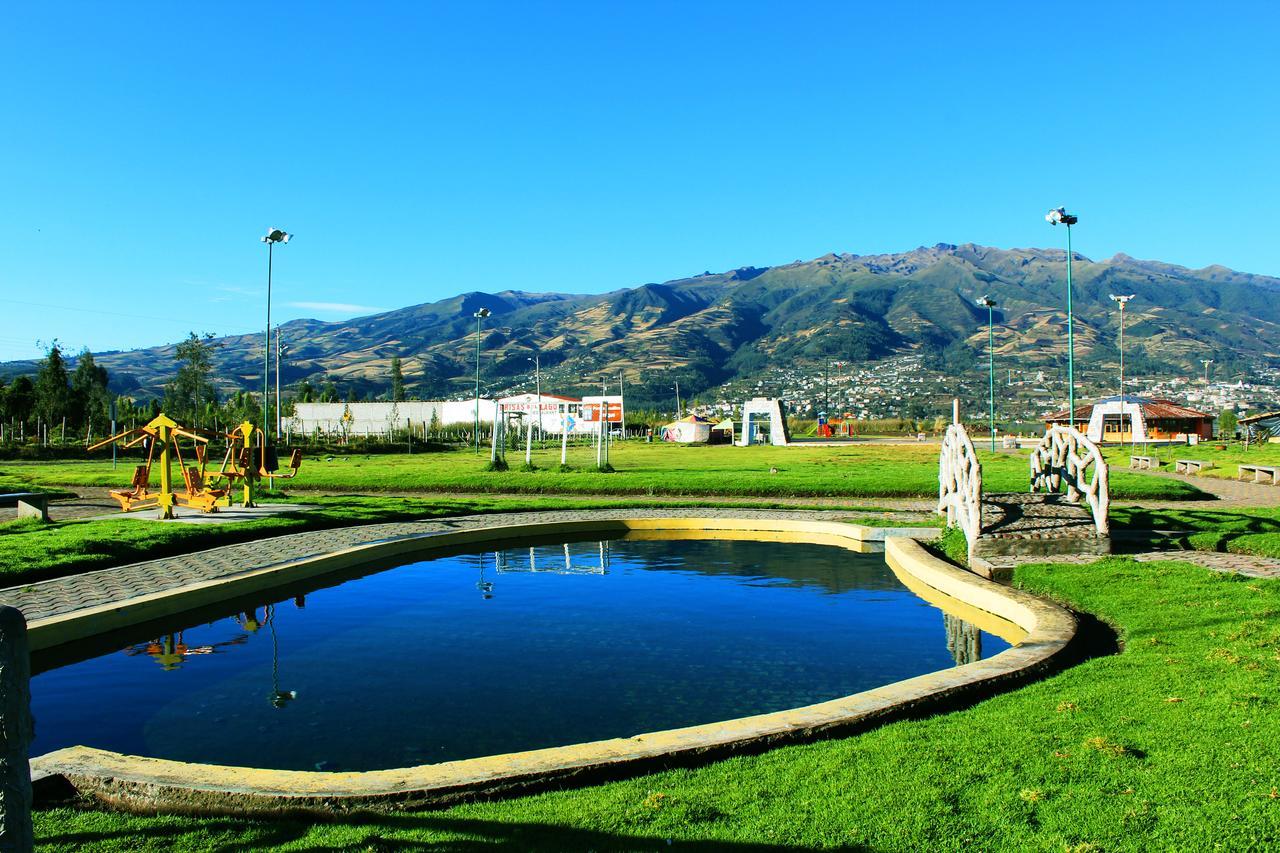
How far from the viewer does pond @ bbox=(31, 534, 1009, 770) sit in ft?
20.5

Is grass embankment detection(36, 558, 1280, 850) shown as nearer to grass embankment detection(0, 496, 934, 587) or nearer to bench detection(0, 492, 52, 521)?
grass embankment detection(0, 496, 934, 587)

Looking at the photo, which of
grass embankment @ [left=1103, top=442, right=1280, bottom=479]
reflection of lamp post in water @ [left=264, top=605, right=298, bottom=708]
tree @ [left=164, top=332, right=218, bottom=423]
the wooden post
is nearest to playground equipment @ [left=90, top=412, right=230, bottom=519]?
reflection of lamp post in water @ [left=264, top=605, right=298, bottom=708]

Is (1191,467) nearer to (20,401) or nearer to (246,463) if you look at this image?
(246,463)

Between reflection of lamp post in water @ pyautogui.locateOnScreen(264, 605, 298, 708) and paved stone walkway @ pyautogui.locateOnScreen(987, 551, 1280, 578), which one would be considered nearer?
reflection of lamp post in water @ pyautogui.locateOnScreen(264, 605, 298, 708)

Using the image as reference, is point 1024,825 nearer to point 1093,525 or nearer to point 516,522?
point 1093,525

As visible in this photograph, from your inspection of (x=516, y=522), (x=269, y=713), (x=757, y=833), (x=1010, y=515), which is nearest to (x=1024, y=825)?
(x=757, y=833)

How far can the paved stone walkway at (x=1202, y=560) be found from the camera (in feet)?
34.0

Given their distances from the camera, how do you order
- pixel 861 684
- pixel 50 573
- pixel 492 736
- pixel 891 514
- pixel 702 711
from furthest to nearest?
pixel 891 514 → pixel 50 573 → pixel 861 684 → pixel 702 711 → pixel 492 736

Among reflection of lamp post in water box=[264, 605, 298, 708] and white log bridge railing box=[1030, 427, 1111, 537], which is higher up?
white log bridge railing box=[1030, 427, 1111, 537]

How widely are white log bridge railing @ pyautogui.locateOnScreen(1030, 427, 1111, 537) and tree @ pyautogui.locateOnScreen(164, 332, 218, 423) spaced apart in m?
62.8

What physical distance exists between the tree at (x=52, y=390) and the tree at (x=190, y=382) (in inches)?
346

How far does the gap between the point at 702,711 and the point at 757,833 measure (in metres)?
2.84

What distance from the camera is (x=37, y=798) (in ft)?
15.2

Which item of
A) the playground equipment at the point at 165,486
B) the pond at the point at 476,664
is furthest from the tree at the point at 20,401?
the pond at the point at 476,664
